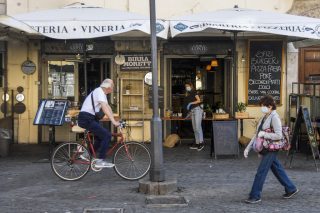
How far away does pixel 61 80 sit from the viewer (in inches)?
600

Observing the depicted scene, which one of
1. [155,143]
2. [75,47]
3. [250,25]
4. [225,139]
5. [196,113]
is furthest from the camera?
[75,47]

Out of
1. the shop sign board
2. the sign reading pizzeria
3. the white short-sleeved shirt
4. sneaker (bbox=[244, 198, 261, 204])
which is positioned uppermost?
the shop sign board

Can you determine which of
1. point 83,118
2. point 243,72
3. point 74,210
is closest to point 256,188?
point 74,210

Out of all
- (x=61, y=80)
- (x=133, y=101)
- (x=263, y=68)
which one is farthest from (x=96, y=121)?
(x=263, y=68)

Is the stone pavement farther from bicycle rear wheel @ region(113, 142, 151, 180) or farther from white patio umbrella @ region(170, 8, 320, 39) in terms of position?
white patio umbrella @ region(170, 8, 320, 39)

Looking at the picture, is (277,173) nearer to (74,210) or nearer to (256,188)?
(256,188)

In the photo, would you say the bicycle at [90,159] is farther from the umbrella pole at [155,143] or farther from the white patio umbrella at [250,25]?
the white patio umbrella at [250,25]

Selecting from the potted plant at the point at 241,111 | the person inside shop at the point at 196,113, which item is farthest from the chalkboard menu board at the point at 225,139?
the potted plant at the point at 241,111

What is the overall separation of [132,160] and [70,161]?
1.06 m

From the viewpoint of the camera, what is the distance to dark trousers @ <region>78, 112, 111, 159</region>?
947 centimetres

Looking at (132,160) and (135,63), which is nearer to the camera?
(132,160)

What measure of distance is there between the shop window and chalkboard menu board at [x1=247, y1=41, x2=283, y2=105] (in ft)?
15.7

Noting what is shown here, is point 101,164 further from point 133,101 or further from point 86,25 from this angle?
point 133,101

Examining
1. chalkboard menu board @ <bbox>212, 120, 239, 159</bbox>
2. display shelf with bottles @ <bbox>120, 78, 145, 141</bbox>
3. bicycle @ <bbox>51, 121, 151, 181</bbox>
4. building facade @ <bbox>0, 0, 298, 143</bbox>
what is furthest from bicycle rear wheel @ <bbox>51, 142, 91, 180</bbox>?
display shelf with bottles @ <bbox>120, 78, 145, 141</bbox>
